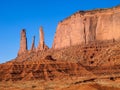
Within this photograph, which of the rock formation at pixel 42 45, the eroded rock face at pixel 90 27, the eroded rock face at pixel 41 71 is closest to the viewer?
the eroded rock face at pixel 41 71

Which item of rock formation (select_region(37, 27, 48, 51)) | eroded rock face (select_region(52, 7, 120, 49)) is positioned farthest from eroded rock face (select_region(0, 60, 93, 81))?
rock formation (select_region(37, 27, 48, 51))

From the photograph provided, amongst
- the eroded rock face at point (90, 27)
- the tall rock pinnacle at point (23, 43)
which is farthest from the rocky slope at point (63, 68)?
the tall rock pinnacle at point (23, 43)

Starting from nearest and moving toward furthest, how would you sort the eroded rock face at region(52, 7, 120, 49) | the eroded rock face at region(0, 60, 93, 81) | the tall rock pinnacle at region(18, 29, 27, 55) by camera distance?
1. the eroded rock face at region(0, 60, 93, 81)
2. the eroded rock face at region(52, 7, 120, 49)
3. the tall rock pinnacle at region(18, 29, 27, 55)

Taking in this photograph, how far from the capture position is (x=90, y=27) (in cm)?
12588

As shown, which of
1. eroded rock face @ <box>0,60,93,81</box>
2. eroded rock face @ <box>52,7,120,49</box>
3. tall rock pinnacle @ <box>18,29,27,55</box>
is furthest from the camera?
tall rock pinnacle @ <box>18,29,27,55</box>

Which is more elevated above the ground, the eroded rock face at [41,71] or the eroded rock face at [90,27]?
the eroded rock face at [90,27]

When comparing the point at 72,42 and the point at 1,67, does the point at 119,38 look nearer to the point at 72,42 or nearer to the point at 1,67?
the point at 72,42

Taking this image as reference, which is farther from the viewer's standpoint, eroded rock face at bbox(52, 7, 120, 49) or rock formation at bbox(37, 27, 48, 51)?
rock formation at bbox(37, 27, 48, 51)

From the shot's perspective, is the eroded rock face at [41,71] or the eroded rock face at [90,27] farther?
the eroded rock face at [90,27]

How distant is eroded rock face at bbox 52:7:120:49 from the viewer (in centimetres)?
11600

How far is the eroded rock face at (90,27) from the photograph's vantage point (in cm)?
11600

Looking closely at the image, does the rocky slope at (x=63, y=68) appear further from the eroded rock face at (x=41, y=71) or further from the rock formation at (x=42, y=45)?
the rock formation at (x=42, y=45)

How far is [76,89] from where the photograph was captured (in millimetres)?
44844

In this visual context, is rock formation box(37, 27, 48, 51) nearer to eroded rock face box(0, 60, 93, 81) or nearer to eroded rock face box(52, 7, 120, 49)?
eroded rock face box(52, 7, 120, 49)
